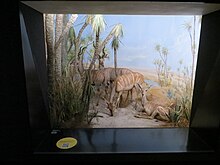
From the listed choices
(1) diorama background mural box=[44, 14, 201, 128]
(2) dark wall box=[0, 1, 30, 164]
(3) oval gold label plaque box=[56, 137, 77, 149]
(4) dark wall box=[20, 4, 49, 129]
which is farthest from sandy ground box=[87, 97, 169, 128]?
(2) dark wall box=[0, 1, 30, 164]

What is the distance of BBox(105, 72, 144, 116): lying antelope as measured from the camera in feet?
3.25

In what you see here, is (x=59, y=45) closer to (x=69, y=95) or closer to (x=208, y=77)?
(x=69, y=95)

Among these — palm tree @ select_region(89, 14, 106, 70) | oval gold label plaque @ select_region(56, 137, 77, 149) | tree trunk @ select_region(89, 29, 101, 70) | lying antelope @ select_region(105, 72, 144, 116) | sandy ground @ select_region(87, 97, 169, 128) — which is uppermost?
palm tree @ select_region(89, 14, 106, 70)

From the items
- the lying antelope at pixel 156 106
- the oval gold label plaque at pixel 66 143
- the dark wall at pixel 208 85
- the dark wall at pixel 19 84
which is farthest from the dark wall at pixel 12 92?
the dark wall at pixel 208 85

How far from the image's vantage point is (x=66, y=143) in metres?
0.86

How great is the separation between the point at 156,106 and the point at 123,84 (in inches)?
8.5

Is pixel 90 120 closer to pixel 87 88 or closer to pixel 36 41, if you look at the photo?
pixel 87 88

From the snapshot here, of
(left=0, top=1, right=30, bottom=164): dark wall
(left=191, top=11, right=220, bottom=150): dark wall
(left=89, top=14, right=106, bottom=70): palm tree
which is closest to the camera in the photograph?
(left=0, top=1, right=30, bottom=164): dark wall

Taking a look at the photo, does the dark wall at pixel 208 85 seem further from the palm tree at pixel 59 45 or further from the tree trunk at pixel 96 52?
the palm tree at pixel 59 45

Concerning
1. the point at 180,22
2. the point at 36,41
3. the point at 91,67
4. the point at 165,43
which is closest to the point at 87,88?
the point at 91,67

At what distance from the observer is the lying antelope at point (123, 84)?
99cm

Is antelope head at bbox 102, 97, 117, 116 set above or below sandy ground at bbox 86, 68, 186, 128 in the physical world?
above

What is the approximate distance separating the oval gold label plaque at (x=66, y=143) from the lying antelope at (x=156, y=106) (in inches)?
14.4

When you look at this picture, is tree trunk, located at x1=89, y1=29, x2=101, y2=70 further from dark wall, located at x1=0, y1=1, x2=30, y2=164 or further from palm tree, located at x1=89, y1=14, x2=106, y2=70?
dark wall, located at x1=0, y1=1, x2=30, y2=164
